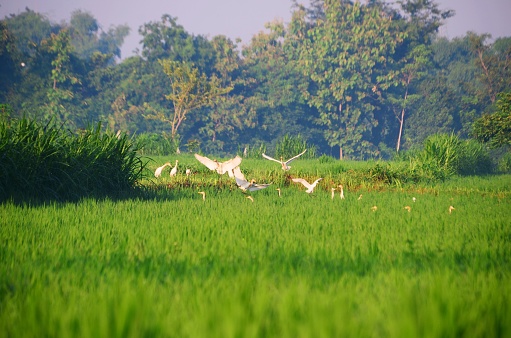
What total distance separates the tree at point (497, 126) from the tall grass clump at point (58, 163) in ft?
39.6

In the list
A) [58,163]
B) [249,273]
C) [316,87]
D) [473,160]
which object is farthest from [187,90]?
[249,273]

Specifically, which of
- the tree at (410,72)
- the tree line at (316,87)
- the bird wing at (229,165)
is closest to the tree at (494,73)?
the tree line at (316,87)

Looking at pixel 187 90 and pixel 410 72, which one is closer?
pixel 187 90

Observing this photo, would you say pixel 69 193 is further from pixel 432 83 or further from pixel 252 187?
pixel 432 83

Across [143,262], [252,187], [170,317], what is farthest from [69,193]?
[170,317]

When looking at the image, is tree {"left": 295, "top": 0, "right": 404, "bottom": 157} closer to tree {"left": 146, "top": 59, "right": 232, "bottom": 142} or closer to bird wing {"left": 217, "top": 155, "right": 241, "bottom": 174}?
tree {"left": 146, "top": 59, "right": 232, "bottom": 142}

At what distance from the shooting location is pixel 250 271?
3152 mm

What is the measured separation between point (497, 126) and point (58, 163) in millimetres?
13409

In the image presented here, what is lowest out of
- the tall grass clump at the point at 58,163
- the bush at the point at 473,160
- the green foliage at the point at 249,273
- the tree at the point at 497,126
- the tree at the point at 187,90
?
the green foliage at the point at 249,273

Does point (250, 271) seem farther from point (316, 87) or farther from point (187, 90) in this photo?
point (316, 87)

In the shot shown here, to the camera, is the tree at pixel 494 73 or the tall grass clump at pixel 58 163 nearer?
the tall grass clump at pixel 58 163

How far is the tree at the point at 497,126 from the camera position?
53.8 ft

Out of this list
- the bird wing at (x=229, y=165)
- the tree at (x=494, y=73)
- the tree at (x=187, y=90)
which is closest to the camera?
the bird wing at (x=229, y=165)

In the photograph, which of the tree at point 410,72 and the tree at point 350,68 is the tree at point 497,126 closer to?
the tree at point 410,72
